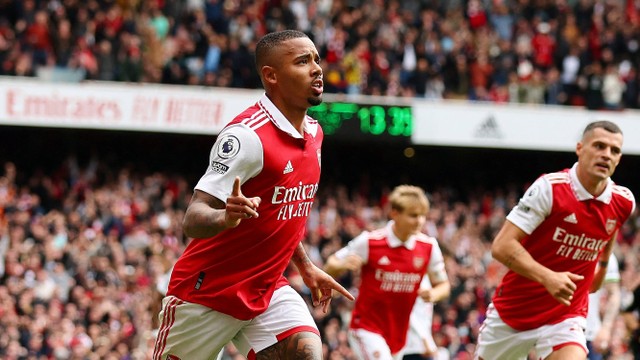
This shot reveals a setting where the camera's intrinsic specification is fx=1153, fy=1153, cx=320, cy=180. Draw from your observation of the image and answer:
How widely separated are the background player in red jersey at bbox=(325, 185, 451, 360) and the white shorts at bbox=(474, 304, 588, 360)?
163 centimetres

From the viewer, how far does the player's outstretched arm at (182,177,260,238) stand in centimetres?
555

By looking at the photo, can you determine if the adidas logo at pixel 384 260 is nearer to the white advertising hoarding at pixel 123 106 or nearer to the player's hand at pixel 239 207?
the player's hand at pixel 239 207

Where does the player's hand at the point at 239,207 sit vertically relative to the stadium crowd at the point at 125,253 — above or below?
above

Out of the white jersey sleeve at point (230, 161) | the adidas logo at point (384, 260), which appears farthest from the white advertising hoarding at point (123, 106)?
the white jersey sleeve at point (230, 161)

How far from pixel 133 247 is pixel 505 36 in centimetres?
1136

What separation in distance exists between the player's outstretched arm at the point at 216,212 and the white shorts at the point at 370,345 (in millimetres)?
4444

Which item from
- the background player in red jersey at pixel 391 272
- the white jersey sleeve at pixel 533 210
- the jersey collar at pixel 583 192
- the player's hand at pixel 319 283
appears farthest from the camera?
the background player in red jersey at pixel 391 272

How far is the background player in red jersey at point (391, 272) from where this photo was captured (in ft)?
33.9

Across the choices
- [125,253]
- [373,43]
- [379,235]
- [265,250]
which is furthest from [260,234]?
[373,43]

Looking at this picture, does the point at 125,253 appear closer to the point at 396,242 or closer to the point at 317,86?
Answer: the point at 396,242

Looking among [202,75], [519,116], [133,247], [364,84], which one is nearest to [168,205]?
[133,247]

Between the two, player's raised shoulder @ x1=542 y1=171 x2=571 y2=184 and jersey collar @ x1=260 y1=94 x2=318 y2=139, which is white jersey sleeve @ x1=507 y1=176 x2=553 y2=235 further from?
jersey collar @ x1=260 y1=94 x2=318 y2=139

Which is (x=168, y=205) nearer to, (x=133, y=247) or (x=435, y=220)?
(x=133, y=247)

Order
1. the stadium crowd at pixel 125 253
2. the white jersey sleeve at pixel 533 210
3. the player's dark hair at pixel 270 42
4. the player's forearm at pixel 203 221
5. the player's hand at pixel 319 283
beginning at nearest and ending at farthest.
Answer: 1. the player's forearm at pixel 203 221
2. the player's dark hair at pixel 270 42
3. the player's hand at pixel 319 283
4. the white jersey sleeve at pixel 533 210
5. the stadium crowd at pixel 125 253
